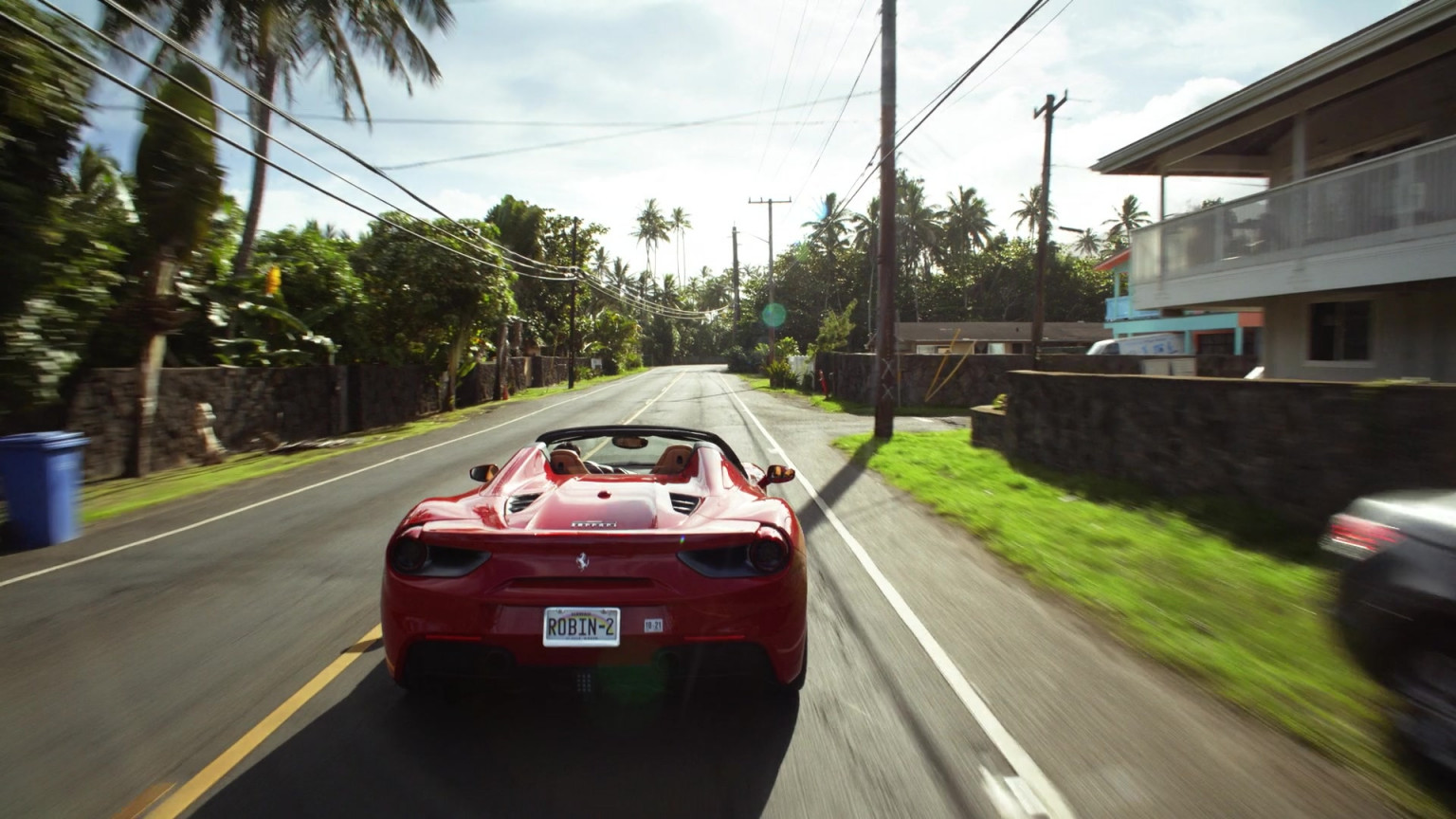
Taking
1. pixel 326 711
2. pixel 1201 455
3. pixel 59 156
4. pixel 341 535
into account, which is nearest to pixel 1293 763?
pixel 326 711

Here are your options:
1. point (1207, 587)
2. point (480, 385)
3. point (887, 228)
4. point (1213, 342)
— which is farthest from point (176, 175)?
point (1213, 342)

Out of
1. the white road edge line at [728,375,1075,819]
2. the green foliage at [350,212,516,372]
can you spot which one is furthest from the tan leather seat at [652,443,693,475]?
the green foliage at [350,212,516,372]

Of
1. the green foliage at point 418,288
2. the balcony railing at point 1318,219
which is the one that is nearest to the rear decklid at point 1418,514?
the balcony railing at point 1318,219

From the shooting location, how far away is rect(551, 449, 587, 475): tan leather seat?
5371 mm

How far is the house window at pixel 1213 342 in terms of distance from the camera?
36.0 meters

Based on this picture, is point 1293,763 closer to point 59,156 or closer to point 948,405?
point 59,156

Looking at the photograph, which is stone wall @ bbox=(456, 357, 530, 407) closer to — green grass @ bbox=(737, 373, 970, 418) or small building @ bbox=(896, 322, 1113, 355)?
green grass @ bbox=(737, 373, 970, 418)

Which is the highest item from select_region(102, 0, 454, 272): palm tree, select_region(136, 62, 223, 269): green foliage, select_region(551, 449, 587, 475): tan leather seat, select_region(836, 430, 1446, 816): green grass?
select_region(102, 0, 454, 272): palm tree

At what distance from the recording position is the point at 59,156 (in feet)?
33.7

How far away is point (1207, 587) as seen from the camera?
6105 millimetres

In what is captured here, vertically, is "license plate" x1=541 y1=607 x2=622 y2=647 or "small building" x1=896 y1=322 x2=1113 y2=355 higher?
"small building" x1=896 y1=322 x2=1113 y2=355

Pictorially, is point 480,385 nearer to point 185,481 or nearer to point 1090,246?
point 185,481

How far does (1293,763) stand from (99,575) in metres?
8.26

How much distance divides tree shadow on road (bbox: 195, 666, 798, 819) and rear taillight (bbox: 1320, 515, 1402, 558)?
2.47 meters
